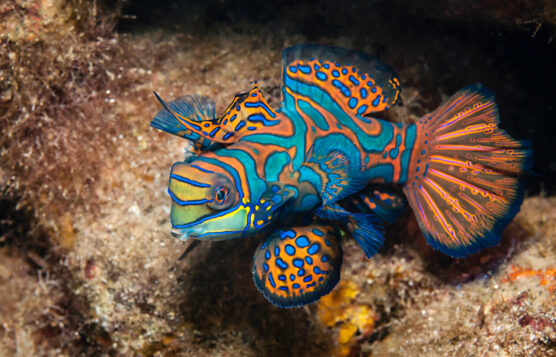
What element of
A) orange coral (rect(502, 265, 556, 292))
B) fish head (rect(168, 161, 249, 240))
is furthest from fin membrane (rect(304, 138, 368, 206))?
orange coral (rect(502, 265, 556, 292))

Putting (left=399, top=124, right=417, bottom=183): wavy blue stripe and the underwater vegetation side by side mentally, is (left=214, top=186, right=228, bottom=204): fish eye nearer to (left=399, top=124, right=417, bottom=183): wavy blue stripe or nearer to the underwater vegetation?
the underwater vegetation

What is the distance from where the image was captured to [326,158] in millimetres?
3457

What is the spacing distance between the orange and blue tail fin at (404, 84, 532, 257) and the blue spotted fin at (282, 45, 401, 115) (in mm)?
526

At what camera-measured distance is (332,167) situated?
3.41 metres

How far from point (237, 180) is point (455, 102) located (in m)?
2.32

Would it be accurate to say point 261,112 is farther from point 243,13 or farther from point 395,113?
point 243,13

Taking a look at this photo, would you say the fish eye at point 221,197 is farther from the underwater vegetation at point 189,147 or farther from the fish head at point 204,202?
the underwater vegetation at point 189,147

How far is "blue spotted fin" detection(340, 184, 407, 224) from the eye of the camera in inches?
160

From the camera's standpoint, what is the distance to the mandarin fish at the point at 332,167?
10.6ft

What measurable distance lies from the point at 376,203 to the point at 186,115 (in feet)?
6.85

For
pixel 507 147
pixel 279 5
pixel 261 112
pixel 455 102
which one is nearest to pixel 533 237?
pixel 507 147

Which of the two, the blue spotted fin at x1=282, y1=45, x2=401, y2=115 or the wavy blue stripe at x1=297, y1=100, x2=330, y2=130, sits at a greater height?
the blue spotted fin at x1=282, y1=45, x2=401, y2=115

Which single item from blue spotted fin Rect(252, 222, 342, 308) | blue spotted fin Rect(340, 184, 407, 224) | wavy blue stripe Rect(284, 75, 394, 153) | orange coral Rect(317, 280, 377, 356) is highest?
wavy blue stripe Rect(284, 75, 394, 153)

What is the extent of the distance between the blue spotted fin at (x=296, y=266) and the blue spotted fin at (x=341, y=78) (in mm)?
1281
